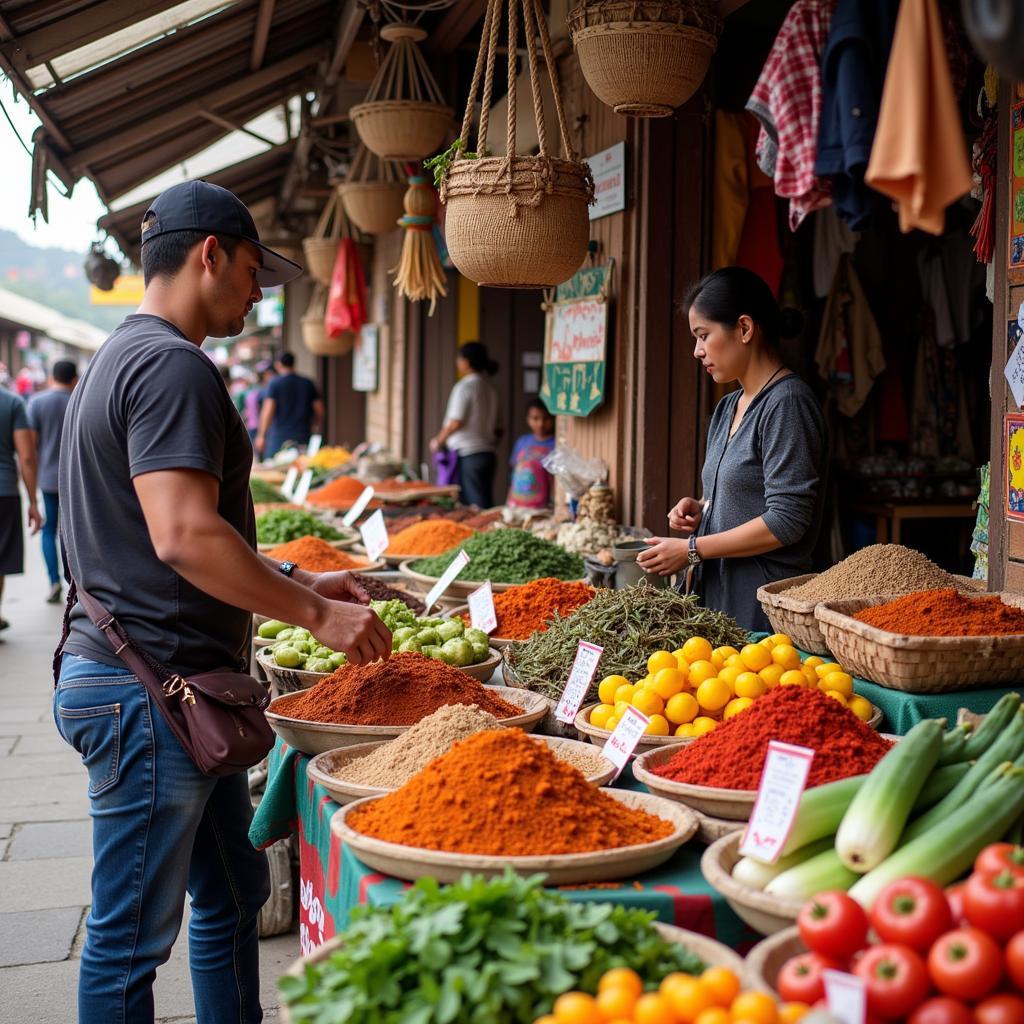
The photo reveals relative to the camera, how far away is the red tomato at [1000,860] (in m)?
1.30

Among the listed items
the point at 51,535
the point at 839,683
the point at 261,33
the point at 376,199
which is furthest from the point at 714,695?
the point at 51,535

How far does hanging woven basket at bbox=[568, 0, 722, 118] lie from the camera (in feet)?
10.6

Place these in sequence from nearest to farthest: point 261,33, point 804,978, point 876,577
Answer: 1. point 804,978
2. point 876,577
3. point 261,33

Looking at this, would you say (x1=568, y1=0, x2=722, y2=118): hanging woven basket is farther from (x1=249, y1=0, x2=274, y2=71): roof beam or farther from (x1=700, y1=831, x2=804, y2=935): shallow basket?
(x1=249, y1=0, x2=274, y2=71): roof beam

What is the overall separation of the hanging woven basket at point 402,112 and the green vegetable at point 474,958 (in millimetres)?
4805

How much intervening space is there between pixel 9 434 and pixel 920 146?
7157mm

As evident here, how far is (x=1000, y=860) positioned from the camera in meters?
1.32

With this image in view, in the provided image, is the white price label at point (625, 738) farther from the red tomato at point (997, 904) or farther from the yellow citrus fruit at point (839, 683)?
the red tomato at point (997, 904)

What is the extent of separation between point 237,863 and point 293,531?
3227mm

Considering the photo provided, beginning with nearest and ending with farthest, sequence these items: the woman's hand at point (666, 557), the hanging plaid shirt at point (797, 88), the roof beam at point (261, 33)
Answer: the hanging plaid shirt at point (797, 88) → the woman's hand at point (666, 557) → the roof beam at point (261, 33)

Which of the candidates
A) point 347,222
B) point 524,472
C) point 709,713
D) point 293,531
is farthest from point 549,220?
point 347,222

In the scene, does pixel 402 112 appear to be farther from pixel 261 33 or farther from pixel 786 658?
pixel 786 658

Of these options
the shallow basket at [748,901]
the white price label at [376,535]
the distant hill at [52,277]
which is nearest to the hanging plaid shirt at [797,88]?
the shallow basket at [748,901]

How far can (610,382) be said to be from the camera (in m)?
5.19
